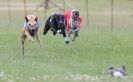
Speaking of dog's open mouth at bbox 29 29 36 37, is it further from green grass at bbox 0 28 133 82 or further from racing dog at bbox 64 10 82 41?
racing dog at bbox 64 10 82 41

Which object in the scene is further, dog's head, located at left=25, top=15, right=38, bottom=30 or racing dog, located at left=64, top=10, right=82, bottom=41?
racing dog, located at left=64, top=10, right=82, bottom=41

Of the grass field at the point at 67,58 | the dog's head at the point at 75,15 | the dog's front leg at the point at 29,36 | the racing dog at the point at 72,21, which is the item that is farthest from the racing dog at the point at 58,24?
the dog's front leg at the point at 29,36

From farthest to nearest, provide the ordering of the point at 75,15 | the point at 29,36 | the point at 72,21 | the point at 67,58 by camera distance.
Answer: the point at 67,58 → the point at 72,21 → the point at 75,15 → the point at 29,36

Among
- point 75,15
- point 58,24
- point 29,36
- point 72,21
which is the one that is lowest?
A: point 29,36

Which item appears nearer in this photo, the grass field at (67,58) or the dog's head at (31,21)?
the grass field at (67,58)


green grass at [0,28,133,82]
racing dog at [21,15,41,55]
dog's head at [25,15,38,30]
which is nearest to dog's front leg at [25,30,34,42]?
racing dog at [21,15,41,55]

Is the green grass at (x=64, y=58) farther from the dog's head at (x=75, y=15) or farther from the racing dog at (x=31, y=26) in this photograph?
the dog's head at (x=75, y=15)

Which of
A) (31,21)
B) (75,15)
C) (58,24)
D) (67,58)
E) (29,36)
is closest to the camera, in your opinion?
(31,21)

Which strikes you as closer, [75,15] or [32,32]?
[32,32]

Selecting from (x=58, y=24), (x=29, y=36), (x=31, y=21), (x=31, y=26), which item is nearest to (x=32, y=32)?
(x=29, y=36)

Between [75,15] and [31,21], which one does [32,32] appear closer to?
[31,21]

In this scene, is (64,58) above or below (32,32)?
below

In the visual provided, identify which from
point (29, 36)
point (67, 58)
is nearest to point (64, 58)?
point (67, 58)

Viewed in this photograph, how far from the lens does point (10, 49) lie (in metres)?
22.6
